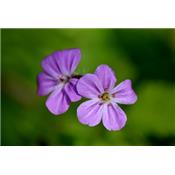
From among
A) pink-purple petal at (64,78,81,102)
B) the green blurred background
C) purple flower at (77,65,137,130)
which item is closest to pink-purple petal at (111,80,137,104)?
purple flower at (77,65,137,130)

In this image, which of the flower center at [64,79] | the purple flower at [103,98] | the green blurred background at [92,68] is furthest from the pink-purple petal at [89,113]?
the green blurred background at [92,68]

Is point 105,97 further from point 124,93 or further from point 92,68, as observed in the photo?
point 92,68

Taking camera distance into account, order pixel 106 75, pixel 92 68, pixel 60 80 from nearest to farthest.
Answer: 1. pixel 106 75
2. pixel 60 80
3. pixel 92 68

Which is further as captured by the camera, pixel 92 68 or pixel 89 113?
pixel 92 68

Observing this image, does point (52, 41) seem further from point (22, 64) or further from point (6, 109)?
point (6, 109)

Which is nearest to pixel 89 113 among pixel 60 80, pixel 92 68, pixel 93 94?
pixel 93 94

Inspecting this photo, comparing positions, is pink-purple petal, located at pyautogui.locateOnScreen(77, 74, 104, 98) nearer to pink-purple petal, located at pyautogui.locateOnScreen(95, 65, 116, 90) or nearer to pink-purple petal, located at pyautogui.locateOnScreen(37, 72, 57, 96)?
pink-purple petal, located at pyautogui.locateOnScreen(95, 65, 116, 90)
